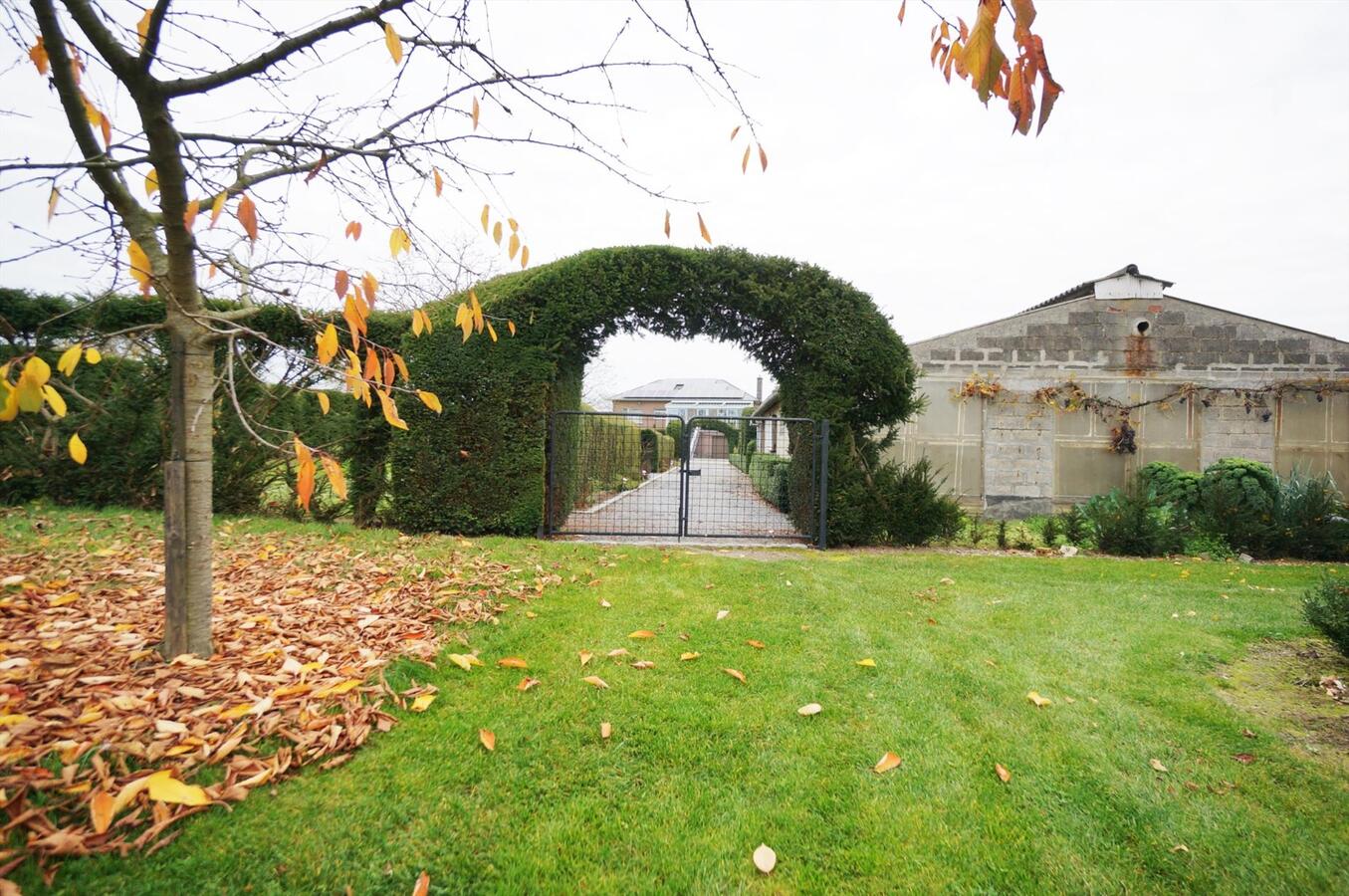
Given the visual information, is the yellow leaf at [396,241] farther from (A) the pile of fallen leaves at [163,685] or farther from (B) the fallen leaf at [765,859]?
(B) the fallen leaf at [765,859]

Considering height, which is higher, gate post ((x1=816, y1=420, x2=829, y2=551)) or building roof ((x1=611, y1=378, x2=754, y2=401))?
building roof ((x1=611, y1=378, x2=754, y2=401))

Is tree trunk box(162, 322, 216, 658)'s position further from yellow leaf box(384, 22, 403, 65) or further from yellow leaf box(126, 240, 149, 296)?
yellow leaf box(384, 22, 403, 65)

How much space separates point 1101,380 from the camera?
37.0 feet

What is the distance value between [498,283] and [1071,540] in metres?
8.43

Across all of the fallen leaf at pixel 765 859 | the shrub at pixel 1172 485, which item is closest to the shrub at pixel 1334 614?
the fallen leaf at pixel 765 859

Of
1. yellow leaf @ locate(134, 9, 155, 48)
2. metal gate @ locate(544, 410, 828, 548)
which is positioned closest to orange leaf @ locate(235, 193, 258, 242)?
yellow leaf @ locate(134, 9, 155, 48)

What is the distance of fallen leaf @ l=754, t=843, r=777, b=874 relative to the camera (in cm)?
179

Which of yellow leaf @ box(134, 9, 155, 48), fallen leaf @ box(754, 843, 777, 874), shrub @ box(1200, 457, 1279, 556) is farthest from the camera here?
shrub @ box(1200, 457, 1279, 556)

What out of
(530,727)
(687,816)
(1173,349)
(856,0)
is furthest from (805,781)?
(1173,349)

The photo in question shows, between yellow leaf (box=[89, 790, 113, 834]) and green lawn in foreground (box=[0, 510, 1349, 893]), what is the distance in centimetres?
9

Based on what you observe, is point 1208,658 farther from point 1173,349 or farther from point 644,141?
point 1173,349

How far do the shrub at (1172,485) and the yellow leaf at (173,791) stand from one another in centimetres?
1166

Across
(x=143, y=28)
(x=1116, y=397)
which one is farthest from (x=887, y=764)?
(x=1116, y=397)

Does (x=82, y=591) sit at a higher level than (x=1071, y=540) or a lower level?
higher
